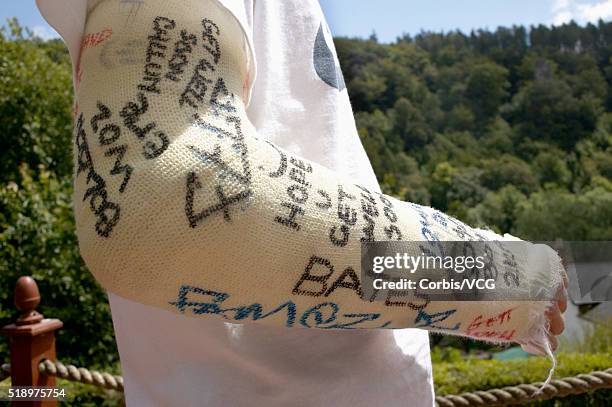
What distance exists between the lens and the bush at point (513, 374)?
3.66 meters

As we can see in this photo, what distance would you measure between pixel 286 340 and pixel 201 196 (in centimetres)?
19

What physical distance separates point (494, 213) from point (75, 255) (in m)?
17.9

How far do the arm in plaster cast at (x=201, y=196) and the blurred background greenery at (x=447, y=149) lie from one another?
242cm

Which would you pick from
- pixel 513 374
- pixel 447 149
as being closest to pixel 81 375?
pixel 513 374

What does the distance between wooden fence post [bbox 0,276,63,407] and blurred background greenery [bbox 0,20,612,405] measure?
5.34 feet

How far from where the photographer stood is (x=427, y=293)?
0.43m

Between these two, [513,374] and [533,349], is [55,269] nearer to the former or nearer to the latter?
[513,374]

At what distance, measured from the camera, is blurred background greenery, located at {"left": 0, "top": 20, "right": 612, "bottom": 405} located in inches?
152

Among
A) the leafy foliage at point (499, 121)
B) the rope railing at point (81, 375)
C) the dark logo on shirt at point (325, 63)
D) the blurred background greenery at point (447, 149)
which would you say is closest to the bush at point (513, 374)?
the blurred background greenery at point (447, 149)

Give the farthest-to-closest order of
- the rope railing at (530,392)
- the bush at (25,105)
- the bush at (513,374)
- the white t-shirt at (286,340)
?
the bush at (25,105) < the bush at (513,374) < the rope railing at (530,392) < the white t-shirt at (286,340)

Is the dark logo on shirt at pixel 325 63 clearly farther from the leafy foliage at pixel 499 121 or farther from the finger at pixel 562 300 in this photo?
the leafy foliage at pixel 499 121

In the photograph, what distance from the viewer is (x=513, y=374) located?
374cm

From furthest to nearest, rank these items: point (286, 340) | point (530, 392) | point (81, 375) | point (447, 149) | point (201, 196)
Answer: point (447, 149), point (81, 375), point (530, 392), point (286, 340), point (201, 196)

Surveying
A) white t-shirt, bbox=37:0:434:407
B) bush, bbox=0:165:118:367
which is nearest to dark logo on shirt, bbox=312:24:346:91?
white t-shirt, bbox=37:0:434:407
